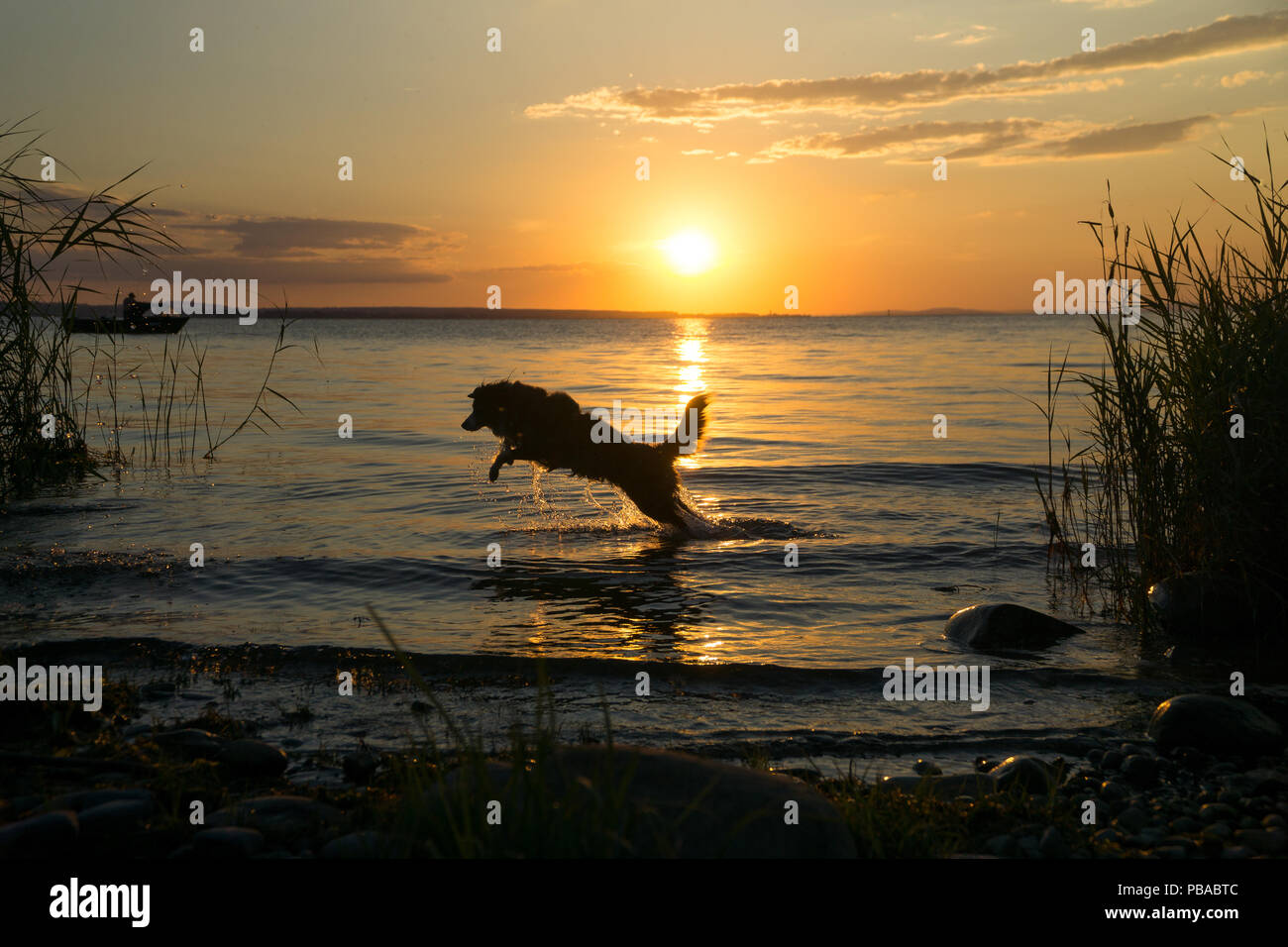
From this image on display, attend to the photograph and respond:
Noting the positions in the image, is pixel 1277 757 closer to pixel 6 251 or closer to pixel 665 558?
pixel 665 558

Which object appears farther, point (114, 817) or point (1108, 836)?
point (1108, 836)

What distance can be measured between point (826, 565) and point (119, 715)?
7009 mm

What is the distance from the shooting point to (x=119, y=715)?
5180mm

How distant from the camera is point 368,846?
9.97 feet

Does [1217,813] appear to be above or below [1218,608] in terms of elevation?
below

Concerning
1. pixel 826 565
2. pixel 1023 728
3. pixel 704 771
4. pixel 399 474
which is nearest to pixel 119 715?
pixel 704 771

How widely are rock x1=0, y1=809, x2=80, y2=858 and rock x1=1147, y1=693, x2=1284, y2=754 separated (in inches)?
217

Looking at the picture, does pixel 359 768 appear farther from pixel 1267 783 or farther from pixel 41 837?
pixel 1267 783

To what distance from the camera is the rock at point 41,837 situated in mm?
3230

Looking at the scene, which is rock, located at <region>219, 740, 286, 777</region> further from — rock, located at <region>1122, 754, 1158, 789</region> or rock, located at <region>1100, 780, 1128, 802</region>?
rock, located at <region>1122, 754, 1158, 789</region>

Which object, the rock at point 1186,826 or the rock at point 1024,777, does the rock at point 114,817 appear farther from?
the rock at point 1186,826

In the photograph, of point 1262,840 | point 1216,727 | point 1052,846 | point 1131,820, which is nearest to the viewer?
point 1052,846

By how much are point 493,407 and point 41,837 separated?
316 inches

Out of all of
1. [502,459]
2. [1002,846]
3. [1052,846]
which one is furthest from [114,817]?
[502,459]
